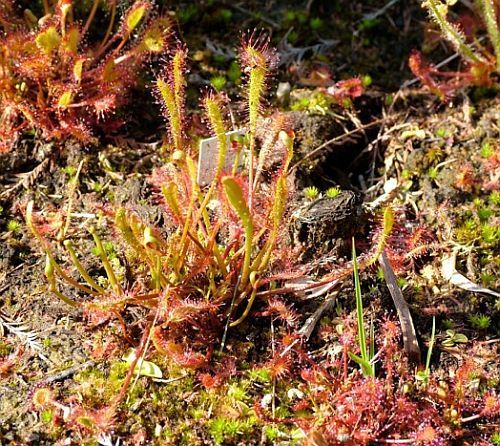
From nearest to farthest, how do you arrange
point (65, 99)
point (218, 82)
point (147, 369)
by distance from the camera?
point (147, 369) → point (65, 99) → point (218, 82)

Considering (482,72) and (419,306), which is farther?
(482,72)

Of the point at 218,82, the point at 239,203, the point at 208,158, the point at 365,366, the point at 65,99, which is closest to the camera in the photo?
the point at 239,203

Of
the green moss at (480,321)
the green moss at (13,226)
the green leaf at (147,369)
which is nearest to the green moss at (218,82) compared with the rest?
the green moss at (13,226)

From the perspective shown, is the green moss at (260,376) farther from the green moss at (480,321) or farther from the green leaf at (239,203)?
the green moss at (480,321)

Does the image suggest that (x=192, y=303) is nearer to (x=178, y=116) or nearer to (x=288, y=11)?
(x=178, y=116)

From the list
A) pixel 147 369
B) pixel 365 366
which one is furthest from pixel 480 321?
pixel 147 369

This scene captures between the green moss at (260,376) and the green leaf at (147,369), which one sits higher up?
the green leaf at (147,369)

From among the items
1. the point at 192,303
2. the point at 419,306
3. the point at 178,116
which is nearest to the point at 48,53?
the point at 178,116

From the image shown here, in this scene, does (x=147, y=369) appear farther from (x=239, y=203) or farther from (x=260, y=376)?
(x=239, y=203)
